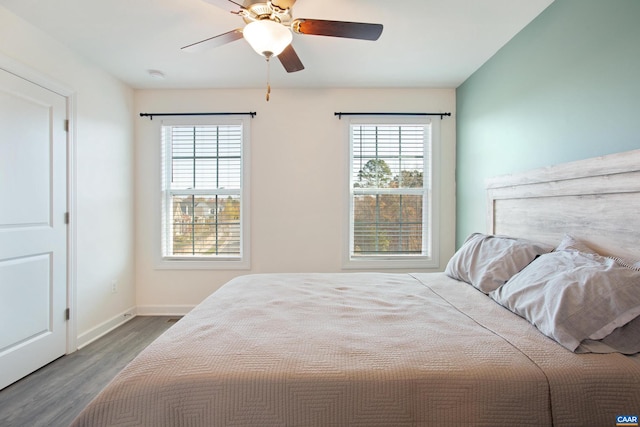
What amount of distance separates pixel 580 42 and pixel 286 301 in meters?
2.28

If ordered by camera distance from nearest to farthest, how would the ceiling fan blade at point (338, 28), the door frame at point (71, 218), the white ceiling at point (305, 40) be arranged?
1. the ceiling fan blade at point (338, 28)
2. the white ceiling at point (305, 40)
3. the door frame at point (71, 218)

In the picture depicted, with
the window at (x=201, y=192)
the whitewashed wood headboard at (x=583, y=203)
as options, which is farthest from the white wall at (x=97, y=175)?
the whitewashed wood headboard at (x=583, y=203)

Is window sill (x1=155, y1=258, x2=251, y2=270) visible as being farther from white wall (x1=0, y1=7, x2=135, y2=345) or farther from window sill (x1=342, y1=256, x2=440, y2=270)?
window sill (x1=342, y1=256, x2=440, y2=270)

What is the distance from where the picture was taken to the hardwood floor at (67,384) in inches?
66.7

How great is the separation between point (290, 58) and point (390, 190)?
1.82 m

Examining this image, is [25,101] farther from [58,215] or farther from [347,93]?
[347,93]

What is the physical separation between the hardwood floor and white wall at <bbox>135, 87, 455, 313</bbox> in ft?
2.37

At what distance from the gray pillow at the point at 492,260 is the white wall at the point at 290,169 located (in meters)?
1.28

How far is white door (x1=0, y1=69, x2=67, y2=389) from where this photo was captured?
1.97 meters

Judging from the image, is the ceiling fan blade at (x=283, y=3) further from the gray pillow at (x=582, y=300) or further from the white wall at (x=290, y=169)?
the gray pillow at (x=582, y=300)

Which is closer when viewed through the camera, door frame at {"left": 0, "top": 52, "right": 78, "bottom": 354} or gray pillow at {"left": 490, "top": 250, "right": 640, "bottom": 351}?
gray pillow at {"left": 490, "top": 250, "right": 640, "bottom": 351}

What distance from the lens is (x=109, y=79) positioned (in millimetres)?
2895

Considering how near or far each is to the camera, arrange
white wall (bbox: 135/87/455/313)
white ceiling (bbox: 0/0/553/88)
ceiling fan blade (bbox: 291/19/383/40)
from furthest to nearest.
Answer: white wall (bbox: 135/87/455/313), white ceiling (bbox: 0/0/553/88), ceiling fan blade (bbox: 291/19/383/40)

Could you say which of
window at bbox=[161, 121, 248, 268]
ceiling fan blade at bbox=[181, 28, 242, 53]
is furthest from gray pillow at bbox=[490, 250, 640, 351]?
window at bbox=[161, 121, 248, 268]
